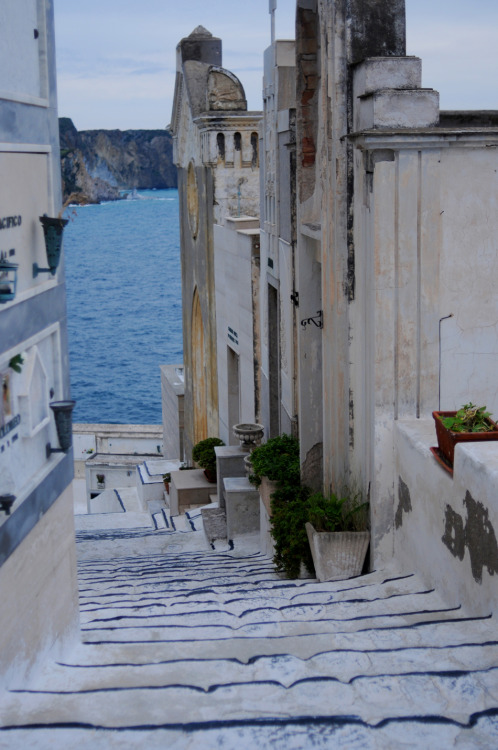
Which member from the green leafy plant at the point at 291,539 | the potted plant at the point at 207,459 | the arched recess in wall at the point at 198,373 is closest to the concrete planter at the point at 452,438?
the green leafy plant at the point at 291,539

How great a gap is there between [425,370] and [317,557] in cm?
195

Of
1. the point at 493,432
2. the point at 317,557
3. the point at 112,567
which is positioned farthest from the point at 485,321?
the point at 112,567

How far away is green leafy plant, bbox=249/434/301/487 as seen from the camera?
36.1ft

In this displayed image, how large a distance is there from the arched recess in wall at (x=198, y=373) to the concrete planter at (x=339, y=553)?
14.2 m

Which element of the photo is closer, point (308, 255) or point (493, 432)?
point (493, 432)

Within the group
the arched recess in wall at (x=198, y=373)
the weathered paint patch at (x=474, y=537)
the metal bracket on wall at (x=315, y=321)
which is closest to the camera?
the weathered paint patch at (x=474, y=537)

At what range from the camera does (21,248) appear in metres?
5.71

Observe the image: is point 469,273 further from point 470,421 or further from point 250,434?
point 250,434

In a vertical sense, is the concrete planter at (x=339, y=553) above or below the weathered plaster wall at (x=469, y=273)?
below

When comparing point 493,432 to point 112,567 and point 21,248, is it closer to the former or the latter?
point 21,248

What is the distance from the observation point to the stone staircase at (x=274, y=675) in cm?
454

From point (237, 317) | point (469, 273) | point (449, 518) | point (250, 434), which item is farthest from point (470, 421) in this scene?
point (237, 317)

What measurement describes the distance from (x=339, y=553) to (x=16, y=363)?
3.79 metres

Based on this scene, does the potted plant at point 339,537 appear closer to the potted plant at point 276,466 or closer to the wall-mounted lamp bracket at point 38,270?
the potted plant at point 276,466
